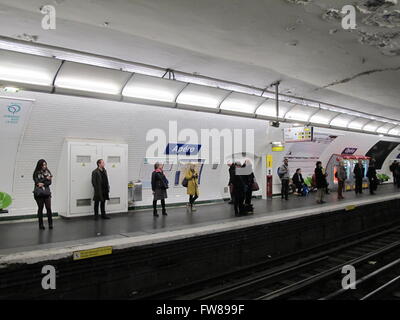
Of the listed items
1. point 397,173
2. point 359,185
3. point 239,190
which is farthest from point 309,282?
point 397,173

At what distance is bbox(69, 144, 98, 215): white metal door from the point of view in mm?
9180

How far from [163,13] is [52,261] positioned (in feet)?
13.7

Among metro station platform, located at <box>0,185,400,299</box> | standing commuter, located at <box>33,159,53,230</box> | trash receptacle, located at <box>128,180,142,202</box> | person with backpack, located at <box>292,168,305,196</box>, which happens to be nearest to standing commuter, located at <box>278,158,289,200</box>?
person with backpack, located at <box>292,168,305,196</box>

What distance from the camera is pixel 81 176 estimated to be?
934cm

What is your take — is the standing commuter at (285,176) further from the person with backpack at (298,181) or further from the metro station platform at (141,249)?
the metro station platform at (141,249)

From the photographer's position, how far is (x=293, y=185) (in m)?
16.5

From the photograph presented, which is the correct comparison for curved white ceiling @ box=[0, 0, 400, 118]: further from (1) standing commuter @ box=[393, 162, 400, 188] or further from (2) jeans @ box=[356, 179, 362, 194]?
(1) standing commuter @ box=[393, 162, 400, 188]

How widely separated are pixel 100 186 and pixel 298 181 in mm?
10331

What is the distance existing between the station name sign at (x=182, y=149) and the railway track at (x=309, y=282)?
17.2 ft

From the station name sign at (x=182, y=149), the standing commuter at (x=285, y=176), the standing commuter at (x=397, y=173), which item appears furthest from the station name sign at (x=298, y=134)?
the standing commuter at (x=397, y=173)

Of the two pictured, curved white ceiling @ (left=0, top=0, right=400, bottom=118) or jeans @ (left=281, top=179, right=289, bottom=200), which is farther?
jeans @ (left=281, top=179, right=289, bottom=200)

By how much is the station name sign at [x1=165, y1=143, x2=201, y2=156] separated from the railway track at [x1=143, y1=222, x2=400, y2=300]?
5.23 metres

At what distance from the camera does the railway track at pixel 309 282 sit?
245 inches
